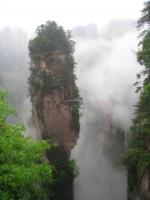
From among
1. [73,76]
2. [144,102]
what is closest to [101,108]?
[73,76]

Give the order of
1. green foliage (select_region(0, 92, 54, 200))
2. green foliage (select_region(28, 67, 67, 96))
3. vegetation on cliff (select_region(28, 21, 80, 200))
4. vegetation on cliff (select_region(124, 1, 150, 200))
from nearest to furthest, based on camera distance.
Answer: green foliage (select_region(0, 92, 54, 200)) → vegetation on cliff (select_region(124, 1, 150, 200)) → green foliage (select_region(28, 67, 67, 96)) → vegetation on cliff (select_region(28, 21, 80, 200))

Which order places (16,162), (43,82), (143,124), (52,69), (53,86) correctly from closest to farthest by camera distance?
(16,162), (143,124), (43,82), (53,86), (52,69)

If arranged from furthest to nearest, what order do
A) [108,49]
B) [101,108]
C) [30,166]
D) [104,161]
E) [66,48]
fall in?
[108,49] → [101,108] → [104,161] → [66,48] → [30,166]

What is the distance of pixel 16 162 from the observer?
15.9 m

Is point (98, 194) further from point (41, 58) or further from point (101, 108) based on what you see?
point (41, 58)

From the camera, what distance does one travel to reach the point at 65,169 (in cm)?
3662

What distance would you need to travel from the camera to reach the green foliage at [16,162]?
14627mm

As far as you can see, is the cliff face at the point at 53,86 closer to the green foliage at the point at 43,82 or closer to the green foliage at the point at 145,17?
the green foliage at the point at 43,82

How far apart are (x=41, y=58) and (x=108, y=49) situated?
1226 inches

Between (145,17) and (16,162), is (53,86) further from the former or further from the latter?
(16,162)

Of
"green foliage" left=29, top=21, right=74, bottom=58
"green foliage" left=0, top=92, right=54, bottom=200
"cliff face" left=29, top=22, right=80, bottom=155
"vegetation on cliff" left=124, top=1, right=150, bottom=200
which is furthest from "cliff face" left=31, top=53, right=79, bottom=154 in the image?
"green foliage" left=0, top=92, right=54, bottom=200

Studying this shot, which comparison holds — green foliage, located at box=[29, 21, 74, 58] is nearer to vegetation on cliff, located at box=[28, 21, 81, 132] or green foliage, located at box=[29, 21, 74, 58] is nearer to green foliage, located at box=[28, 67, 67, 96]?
vegetation on cliff, located at box=[28, 21, 81, 132]

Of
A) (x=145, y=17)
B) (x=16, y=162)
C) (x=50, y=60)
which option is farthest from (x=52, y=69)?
(x=16, y=162)

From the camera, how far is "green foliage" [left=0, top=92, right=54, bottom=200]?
48.0ft
